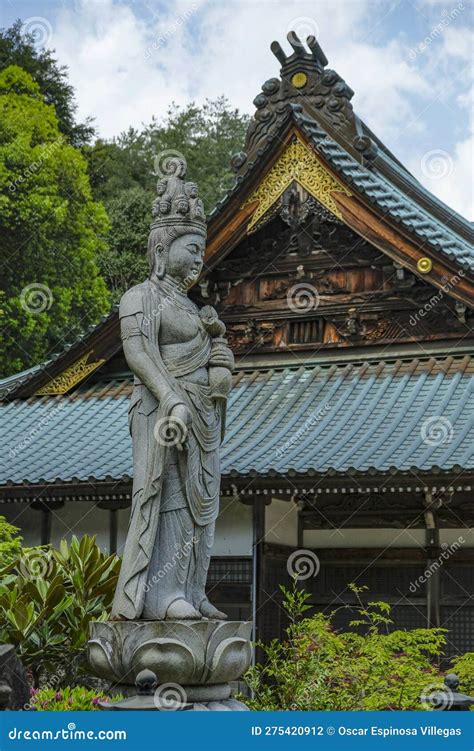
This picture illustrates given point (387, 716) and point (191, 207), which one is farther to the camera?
point (191, 207)

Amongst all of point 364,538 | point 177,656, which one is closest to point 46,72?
point 364,538

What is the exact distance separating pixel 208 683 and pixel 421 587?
7299mm

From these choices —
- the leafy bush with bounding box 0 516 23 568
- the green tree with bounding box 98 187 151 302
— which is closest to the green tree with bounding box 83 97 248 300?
the green tree with bounding box 98 187 151 302

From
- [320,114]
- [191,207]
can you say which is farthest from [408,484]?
[320,114]

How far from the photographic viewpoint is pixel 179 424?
644cm

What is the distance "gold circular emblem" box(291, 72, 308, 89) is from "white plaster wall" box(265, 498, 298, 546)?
7036mm

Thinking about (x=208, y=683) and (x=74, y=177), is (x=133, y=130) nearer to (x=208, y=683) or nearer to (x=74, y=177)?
(x=74, y=177)

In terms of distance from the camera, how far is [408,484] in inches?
464

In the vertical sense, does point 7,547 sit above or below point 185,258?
below

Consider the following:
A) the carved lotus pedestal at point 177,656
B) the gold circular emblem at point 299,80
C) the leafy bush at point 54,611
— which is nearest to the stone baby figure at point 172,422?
the carved lotus pedestal at point 177,656

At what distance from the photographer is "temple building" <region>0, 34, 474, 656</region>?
42.2ft

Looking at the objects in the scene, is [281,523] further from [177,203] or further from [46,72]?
[46,72]

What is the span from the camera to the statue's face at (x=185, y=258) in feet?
22.9

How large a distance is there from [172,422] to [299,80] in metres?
11.9
